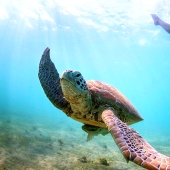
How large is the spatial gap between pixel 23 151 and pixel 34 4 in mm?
22658

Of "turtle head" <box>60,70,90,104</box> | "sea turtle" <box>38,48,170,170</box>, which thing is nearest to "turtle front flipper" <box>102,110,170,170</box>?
"sea turtle" <box>38,48,170,170</box>

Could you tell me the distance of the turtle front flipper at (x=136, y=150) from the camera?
2.80 metres

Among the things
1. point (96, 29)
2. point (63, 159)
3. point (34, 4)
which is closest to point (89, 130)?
point (63, 159)

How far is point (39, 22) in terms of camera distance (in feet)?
103

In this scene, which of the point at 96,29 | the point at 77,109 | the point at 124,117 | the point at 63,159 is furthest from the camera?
the point at 96,29

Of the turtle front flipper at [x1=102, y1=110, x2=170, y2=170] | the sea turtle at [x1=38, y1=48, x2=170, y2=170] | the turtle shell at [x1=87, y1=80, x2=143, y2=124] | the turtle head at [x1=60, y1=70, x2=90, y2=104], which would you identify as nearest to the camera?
the turtle front flipper at [x1=102, y1=110, x2=170, y2=170]

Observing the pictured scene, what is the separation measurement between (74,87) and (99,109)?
1.17m

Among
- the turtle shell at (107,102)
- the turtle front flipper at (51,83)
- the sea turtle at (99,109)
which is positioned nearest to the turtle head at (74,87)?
the sea turtle at (99,109)

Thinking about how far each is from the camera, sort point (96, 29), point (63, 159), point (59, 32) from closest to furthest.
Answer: point (63, 159) < point (96, 29) < point (59, 32)

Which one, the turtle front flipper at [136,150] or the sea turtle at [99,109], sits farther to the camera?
the sea turtle at [99,109]

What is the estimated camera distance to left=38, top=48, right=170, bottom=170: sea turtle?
9.89 feet

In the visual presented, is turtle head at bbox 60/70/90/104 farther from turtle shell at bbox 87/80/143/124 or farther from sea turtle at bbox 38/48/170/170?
turtle shell at bbox 87/80/143/124

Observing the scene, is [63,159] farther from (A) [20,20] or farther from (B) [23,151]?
(A) [20,20]

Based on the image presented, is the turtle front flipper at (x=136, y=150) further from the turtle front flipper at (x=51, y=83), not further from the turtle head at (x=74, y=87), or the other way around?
the turtle front flipper at (x=51, y=83)
